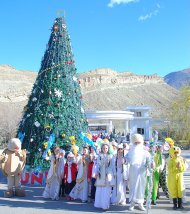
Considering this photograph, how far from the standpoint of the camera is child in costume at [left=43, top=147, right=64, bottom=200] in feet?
27.9

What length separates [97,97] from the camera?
9394 cm

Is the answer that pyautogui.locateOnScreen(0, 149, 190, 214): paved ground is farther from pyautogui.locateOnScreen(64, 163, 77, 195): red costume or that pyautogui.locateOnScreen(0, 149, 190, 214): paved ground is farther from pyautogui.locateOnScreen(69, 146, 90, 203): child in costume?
pyautogui.locateOnScreen(64, 163, 77, 195): red costume

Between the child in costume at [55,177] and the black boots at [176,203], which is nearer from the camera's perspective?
the black boots at [176,203]

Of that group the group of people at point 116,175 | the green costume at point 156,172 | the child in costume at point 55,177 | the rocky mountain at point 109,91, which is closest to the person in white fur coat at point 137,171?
the group of people at point 116,175

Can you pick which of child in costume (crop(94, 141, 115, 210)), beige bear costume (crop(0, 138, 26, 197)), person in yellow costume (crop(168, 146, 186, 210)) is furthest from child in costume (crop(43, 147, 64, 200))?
person in yellow costume (crop(168, 146, 186, 210))

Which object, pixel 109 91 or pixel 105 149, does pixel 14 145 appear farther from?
pixel 109 91

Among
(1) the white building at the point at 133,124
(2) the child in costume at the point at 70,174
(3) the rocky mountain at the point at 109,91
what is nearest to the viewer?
(2) the child in costume at the point at 70,174

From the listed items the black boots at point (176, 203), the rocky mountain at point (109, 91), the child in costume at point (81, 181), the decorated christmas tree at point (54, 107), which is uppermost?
the rocky mountain at point (109, 91)

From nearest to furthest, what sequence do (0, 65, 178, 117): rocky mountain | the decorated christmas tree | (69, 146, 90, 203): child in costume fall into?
(69, 146, 90, 203): child in costume → the decorated christmas tree → (0, 65, 178, 117): rocky mountain

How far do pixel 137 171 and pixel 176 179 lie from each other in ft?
2.99

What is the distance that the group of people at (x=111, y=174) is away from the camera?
23.9ft

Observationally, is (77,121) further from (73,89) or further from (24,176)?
(24,176)

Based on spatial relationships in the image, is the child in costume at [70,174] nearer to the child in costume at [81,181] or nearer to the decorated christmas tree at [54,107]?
the child in costume at [81,181]

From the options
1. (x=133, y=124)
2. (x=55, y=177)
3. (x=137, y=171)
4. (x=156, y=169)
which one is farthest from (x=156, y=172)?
(x=133, y=124)
